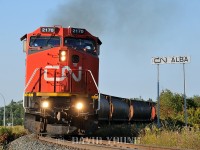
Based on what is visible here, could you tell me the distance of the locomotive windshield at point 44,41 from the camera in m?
16.4

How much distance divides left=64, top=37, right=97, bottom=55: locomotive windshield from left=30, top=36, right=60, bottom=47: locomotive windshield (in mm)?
406

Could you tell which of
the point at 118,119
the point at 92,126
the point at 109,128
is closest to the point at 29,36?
the point at 92,126

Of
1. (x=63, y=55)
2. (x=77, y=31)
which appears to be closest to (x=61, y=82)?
(x=63, y=55)

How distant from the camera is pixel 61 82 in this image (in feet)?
52.0

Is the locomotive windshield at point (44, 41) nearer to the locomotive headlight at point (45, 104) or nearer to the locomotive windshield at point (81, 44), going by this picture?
the locomotive windshield at point (81, 44)

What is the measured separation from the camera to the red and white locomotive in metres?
15.6

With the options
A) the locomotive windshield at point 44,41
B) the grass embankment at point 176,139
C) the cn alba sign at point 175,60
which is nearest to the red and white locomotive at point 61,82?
the locomotive windshield at point 44,41

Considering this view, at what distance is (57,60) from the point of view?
53.0ft

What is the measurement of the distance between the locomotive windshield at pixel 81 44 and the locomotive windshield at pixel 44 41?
1.33ft

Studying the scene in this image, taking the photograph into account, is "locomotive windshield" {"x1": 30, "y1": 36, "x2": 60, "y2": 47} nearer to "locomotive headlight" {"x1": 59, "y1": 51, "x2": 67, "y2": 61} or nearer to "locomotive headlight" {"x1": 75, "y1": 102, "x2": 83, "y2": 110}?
"locomotive headlight" {"x1": 59, "y1": 51, "x2": 67, "y2": 61}

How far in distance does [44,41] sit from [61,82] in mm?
1936

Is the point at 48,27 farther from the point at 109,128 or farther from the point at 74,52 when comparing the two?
the point at 109,128

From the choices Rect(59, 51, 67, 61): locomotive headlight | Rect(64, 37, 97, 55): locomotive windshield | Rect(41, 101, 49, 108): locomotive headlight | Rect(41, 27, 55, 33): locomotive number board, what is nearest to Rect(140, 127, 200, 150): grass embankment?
Rect(41, 101, 49, 108): locomotive headlight

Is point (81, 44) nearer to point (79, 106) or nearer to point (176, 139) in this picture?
point (79, 106)
